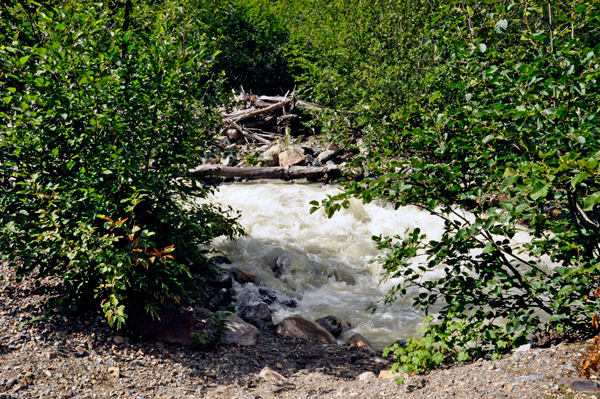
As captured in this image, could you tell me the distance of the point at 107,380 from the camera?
12.6 ft

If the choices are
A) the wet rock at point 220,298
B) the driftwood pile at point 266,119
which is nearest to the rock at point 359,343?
the wet rock at point 220,298

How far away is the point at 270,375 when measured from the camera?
4422 millimetres

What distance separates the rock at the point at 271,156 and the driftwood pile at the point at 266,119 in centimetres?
159

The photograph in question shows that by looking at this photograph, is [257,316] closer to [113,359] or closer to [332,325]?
[332,325]

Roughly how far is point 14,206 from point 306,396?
3338 mm

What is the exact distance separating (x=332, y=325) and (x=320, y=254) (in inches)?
110

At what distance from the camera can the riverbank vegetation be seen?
2916mm

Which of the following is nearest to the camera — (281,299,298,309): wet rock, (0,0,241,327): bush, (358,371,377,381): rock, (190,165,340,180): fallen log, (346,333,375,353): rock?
(0,0,241,327): bush

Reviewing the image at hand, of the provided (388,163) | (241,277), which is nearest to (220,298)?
(241,277)

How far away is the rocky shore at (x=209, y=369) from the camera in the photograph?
3094 millimetres

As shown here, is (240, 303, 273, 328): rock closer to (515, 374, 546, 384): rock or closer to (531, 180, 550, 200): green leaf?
A: (515, 374, 546, 384): rock

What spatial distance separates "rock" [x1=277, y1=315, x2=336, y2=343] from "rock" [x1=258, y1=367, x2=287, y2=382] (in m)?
1.19

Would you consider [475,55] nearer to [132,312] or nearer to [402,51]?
[132,312]

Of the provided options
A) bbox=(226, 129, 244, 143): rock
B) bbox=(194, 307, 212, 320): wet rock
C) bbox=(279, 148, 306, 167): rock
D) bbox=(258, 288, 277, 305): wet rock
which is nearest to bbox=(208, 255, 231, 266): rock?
bbox=(258, 288, 277, 305): wet rock
